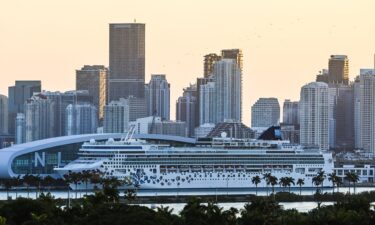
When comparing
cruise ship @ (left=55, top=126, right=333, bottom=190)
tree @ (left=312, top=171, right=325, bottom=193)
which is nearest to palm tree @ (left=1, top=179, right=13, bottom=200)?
cruise ship @ (left=55, top=126, right=333, bottom=190)

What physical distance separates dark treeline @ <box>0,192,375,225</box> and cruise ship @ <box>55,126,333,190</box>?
56086mm

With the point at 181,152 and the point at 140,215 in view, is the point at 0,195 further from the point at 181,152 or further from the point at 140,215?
the point at 140,215

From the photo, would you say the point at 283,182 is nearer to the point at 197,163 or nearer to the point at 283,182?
the point at 283,182

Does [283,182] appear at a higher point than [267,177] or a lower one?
lower

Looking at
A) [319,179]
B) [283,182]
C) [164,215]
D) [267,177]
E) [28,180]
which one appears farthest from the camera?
[267,177]

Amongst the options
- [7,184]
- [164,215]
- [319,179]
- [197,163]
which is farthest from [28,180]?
[164,215]

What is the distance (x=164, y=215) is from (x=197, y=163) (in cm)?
6546

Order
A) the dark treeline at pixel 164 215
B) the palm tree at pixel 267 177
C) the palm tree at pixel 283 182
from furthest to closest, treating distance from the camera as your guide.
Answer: the palm tree at pixel 267 177 < the palm tree at pixel 283 182 < the dark treeline at pixel 164 215

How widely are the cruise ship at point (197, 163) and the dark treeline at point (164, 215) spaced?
5609 cm

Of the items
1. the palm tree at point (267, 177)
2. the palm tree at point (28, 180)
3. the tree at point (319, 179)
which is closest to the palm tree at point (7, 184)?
the palm tree at point (28, 180)

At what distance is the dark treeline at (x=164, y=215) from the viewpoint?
6512 cm

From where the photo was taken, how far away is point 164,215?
69312mm

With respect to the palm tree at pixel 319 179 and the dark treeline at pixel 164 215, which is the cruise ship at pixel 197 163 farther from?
the dark treeline at pixel 164 215

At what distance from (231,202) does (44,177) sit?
91.0 ft
